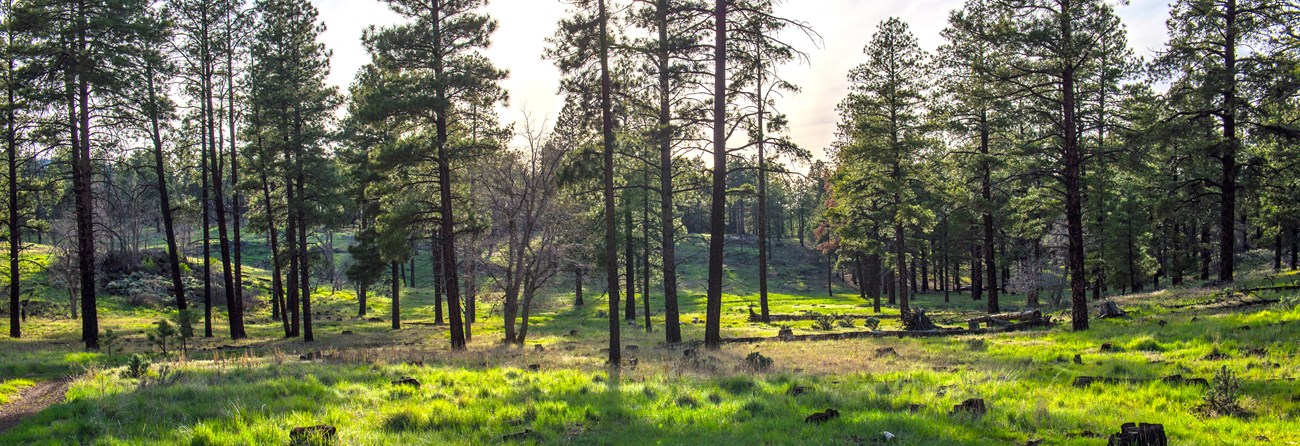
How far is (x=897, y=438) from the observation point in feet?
22.5

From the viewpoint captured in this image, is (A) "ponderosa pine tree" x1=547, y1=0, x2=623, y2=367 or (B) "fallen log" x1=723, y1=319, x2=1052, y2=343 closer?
(A) "ponderosa pine tree" x1=547, y1=0, x2=623, y2=367

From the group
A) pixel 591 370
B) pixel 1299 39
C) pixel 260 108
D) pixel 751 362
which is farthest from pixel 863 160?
pixel 260 108

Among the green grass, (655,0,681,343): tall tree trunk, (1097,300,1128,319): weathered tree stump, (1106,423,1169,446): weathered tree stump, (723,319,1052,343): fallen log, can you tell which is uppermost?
(655,0,681,343): tall tree trunk

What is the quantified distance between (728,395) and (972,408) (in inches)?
128

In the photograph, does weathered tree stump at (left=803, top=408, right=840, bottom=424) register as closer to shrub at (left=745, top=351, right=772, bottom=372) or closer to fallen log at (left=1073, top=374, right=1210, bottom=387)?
shrub at (left=745, top=351, right=772, bottom=372)

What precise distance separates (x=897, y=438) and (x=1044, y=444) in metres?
1.49

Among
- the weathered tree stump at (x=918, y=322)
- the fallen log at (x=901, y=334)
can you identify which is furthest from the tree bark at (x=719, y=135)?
the weathered tree stump at (x=918, y=322)

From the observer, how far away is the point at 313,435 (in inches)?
261

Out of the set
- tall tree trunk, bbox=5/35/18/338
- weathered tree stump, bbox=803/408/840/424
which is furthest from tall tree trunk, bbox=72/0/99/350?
weathered tree stump, bbox=803/408/840/424

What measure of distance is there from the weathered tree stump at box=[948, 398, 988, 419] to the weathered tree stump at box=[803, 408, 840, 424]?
145cm

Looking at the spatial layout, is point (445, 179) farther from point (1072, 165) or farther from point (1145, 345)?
point (1145, 345)

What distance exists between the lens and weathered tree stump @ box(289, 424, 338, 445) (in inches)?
257

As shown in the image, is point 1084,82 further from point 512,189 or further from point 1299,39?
point 512,189

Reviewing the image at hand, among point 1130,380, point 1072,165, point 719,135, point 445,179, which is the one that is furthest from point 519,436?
point 1072,165
